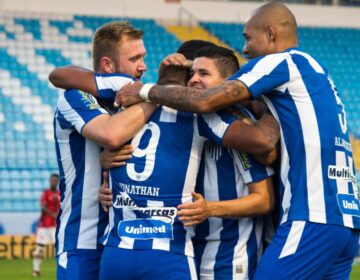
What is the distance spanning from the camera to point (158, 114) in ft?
15.8

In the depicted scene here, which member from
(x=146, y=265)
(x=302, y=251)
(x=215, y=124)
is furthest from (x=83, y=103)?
(x=302, y=251)

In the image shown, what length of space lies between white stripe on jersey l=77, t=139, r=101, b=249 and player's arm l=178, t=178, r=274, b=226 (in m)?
0.81

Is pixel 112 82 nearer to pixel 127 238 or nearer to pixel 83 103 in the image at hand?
pixel 83 103

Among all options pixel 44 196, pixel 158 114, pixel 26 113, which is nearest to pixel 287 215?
pixel 158 114

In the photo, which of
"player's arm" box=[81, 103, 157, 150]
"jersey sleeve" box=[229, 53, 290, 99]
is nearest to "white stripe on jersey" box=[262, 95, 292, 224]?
"jersey sleeve" box=[229, 53, 290, 99]

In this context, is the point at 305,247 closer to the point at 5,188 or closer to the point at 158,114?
the point at 158,114

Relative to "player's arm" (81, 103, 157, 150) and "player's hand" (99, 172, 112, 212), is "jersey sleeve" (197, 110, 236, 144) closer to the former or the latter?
"player's arm" (81, 103, 157, 150)

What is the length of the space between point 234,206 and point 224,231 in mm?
273

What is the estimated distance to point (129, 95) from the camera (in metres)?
4.91

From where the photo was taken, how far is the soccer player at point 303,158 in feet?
15.3

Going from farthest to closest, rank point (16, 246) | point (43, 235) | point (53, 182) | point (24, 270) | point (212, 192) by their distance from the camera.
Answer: point (16, 246)
point (53, 182)
point (43, 235)
point (24, 270)
point (212, 192)

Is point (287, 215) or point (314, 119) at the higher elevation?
point (314, 119)

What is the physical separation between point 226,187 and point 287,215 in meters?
0.41

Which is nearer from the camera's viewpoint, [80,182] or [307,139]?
[307,139]
